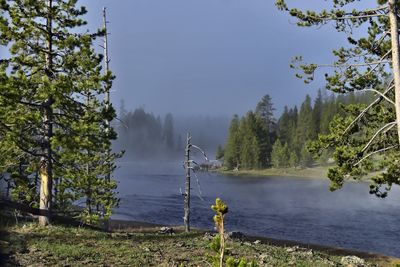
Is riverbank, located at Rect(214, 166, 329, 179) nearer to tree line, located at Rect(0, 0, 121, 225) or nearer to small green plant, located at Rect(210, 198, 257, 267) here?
tree line, located at Rect(0, 0, 121, 225)

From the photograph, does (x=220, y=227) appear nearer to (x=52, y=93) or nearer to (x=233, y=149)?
(x=52, y=93)

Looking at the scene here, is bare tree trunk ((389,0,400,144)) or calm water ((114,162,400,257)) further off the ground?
bare tree trunk ((389,0,400,144))

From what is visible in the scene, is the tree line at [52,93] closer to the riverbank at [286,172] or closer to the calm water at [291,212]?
the calm water at [291,212]

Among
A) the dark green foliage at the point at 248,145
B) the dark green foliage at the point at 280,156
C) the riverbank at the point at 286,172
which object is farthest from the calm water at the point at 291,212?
the dark green foliage at the point at 248,145

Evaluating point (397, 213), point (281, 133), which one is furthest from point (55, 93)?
point (281, 133)

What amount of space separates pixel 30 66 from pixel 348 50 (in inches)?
538

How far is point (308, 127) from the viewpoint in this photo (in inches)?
4606

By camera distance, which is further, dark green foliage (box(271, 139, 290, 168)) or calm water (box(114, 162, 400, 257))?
dark green foliage (box(271, 139, 290, 168))

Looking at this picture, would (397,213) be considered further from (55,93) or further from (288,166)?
(288,166)

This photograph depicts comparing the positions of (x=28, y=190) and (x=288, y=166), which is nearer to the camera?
(x=28, y=190)

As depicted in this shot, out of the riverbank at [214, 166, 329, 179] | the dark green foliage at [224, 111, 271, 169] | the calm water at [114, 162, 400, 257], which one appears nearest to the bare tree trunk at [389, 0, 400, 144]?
the calm water at [114, 162, 400, 257]

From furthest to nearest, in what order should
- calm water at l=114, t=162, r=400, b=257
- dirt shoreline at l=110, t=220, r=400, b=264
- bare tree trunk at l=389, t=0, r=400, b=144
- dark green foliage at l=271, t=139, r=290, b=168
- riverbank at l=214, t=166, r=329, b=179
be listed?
dark green foliage at l=271, t=139, r=290, b=168 < riverbank at l=214, t=166, r=329, b=179 < calm water at l=114, t=162, r=400, b=257 < dirt shoreline at l=110, t=220, r=400, b=264 < bare tree trunk at l=389, t=0, r=400, b=144

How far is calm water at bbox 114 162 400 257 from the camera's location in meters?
38.2

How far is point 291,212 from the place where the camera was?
5097 cm
